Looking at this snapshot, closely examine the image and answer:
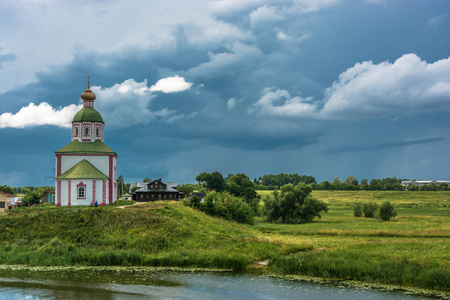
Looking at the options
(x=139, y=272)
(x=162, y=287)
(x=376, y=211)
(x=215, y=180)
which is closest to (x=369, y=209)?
(x=376, y=211)

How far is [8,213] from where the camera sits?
153ft

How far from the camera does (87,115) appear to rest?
205ft

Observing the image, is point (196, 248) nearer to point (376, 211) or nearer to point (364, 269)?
point (364, 269)

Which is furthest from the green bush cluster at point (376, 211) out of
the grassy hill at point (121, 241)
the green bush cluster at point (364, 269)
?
the green bush cluster at point (364, 269)

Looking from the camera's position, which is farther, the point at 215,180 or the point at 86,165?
the point at 215,180

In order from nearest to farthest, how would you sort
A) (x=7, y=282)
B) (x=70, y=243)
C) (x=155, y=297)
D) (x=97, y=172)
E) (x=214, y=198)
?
(x=155, y=297) → (x=7, y=282) → (x=70, y=243) → (x=97, y=172) → (x=214, y=198)

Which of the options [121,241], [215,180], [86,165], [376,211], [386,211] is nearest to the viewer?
[121,241]

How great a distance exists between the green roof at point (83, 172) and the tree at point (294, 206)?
3104cm

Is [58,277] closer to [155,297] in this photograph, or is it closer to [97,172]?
[155,297]

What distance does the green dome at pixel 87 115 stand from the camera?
6209 centimetres

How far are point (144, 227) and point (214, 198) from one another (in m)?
22.9

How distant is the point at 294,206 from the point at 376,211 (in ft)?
43.9

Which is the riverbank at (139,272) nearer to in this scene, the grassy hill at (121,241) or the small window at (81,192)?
the grassy hill at (121,241)

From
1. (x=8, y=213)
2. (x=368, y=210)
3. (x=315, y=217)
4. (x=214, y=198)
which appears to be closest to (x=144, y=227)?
(x=8, y=213)
